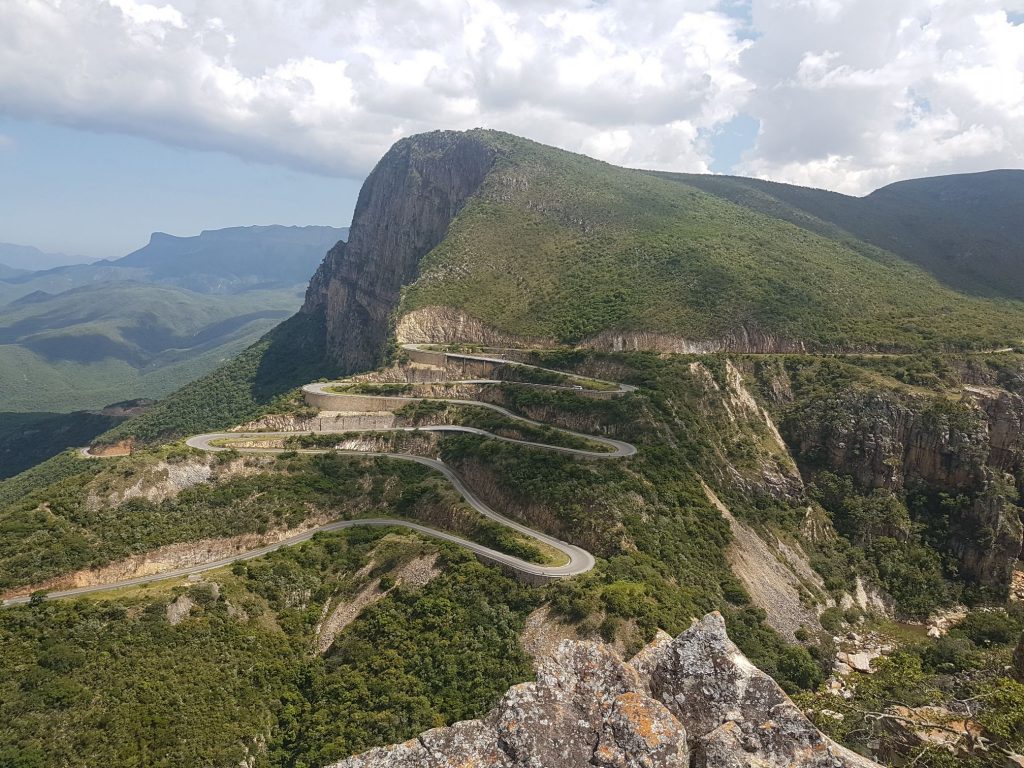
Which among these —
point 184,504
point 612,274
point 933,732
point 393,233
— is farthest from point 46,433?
point 933,732

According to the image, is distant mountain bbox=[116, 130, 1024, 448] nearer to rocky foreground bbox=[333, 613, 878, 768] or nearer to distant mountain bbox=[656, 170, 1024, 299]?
distant mountain bbox=[656, 170, 1024, 299]

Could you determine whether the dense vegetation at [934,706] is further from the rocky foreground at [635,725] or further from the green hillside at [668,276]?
the green hillside at [668,276]

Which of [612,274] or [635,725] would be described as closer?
[635,725]

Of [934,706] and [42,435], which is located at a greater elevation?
[934,706]

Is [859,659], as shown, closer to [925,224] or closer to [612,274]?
[612,274]

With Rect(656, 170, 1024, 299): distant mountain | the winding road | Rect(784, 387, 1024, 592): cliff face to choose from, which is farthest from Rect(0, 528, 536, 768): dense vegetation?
Rect(656, 170, 1024, 299): distant mountain

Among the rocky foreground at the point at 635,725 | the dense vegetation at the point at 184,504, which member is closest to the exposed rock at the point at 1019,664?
the rocky foreground at the point at 635,725

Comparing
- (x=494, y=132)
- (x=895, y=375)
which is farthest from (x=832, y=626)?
(x=494, y=132)

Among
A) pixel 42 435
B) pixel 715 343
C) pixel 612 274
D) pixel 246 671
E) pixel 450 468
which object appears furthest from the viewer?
pixel 42 435
